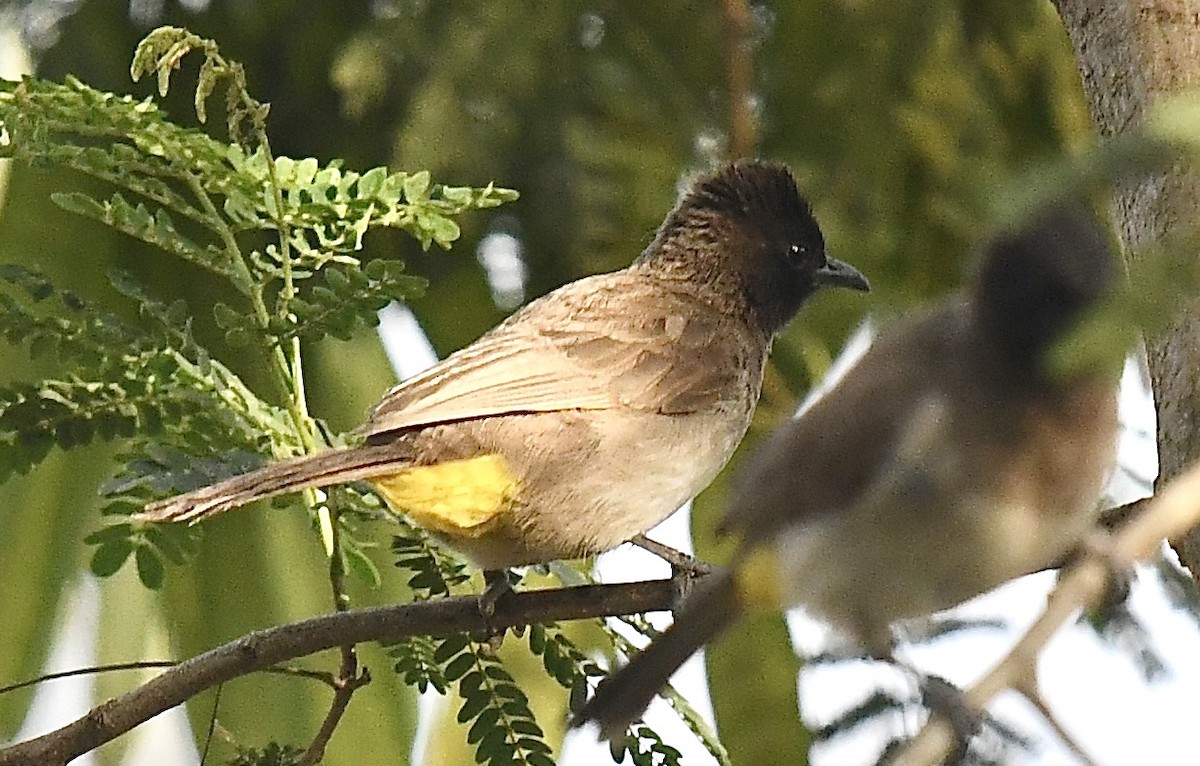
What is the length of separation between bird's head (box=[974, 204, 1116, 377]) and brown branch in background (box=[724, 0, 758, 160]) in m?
0.58

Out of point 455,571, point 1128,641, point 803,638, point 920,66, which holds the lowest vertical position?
point 1128,641

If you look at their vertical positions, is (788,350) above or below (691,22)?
below

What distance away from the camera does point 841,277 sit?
3.69 feet

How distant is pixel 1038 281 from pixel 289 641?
42 centimetres

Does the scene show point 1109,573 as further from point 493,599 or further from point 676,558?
point 676,558

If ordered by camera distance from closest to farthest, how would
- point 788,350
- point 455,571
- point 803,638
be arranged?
point 803,638, point 455,571, point 788,350

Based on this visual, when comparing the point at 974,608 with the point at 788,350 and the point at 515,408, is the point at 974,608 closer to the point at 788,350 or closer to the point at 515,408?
the point at 515,408

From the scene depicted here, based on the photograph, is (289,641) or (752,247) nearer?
(289,641)

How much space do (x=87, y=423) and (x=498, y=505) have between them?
26cm

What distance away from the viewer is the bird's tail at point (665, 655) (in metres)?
0.62

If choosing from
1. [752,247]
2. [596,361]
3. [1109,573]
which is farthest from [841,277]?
[1109,573]

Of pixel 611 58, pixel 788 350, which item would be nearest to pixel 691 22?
pixel 611 58

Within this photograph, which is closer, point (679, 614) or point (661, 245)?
point (679, 614)

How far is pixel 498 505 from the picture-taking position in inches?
36.6
